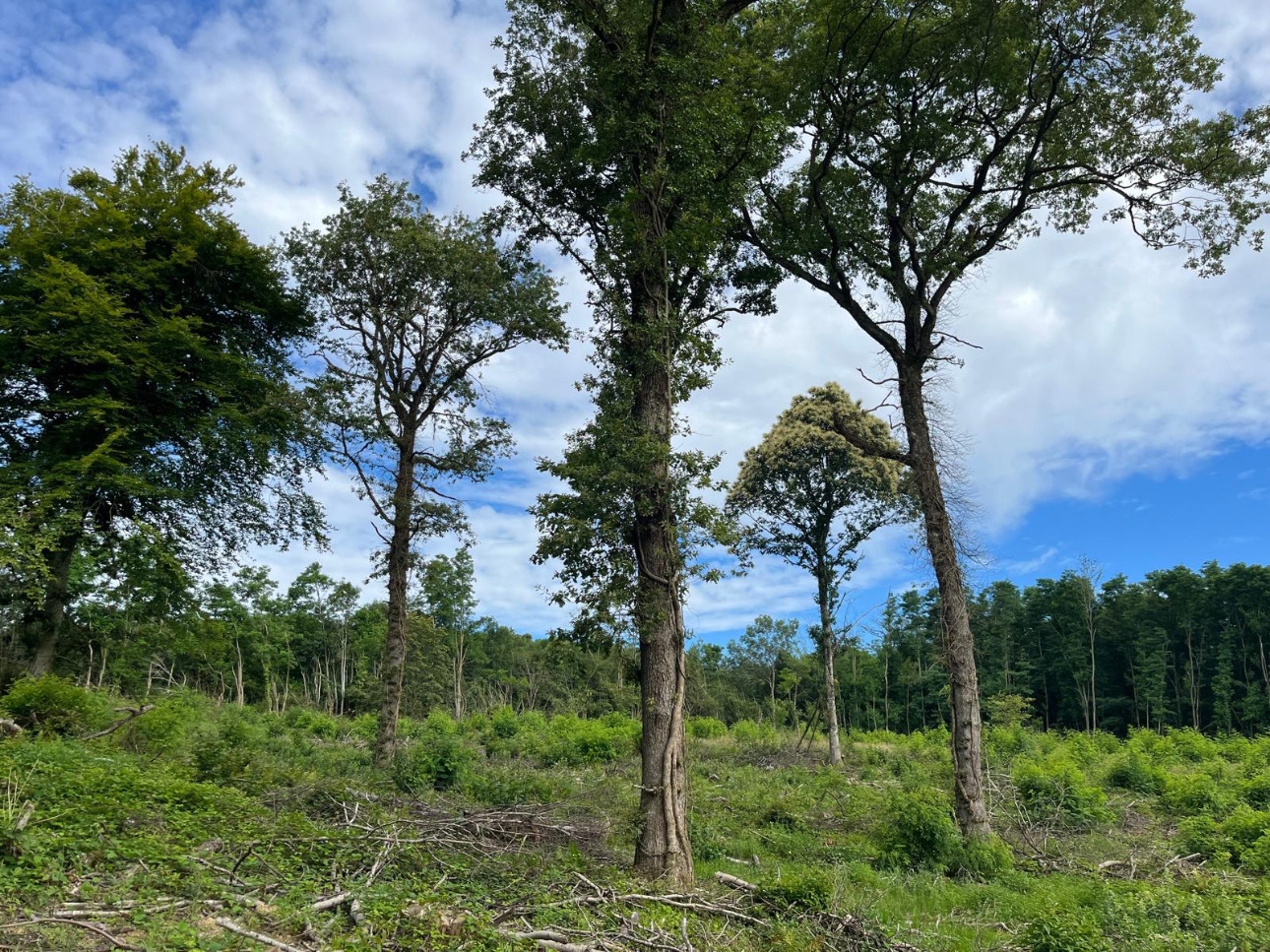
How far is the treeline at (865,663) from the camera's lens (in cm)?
4141

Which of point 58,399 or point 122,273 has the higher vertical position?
point 122,273

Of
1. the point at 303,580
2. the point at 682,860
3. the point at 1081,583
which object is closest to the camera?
the point at 682,860

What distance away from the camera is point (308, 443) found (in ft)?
52.3

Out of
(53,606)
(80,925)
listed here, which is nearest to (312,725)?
(53,606)

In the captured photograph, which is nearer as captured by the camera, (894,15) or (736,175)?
(736,175)

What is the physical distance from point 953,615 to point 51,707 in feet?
47.3

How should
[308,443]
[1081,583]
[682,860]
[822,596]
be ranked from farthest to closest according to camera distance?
[1081,583] → [822,596] → [308,443] → [682,860]

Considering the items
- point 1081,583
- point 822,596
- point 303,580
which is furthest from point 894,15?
point 303,580

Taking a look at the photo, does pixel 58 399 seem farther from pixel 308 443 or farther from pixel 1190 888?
pixel 1190 888

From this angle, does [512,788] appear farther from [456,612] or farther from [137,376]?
[456,612]

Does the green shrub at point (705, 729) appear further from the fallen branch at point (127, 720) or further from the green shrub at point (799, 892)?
the green shrub at point (799, 892)

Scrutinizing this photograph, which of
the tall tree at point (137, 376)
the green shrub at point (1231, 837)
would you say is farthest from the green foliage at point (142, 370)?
the green shrub at point (1231, 837)

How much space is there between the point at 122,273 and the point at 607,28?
1405 centimetres

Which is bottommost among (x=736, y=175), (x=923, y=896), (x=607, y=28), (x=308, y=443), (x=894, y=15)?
(x=923, y=896)
